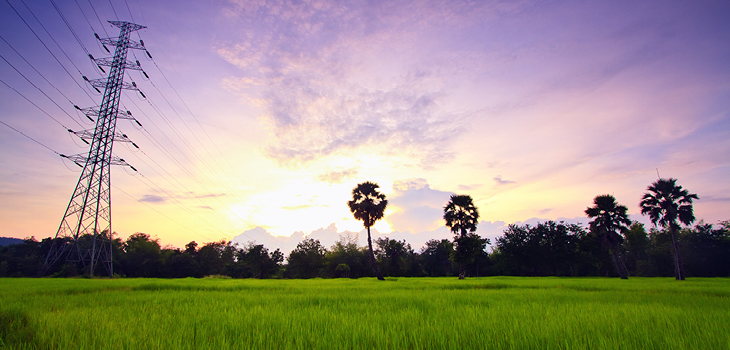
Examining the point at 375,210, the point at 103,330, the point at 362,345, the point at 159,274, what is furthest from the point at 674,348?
the point at 159,274

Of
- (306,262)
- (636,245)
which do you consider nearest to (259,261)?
(306,262)

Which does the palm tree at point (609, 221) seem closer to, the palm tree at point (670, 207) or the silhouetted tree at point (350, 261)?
the palm tree at point (670, 207)

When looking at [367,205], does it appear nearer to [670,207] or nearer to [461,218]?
[461,218]

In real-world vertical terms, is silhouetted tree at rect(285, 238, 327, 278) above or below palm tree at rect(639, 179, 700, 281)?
below

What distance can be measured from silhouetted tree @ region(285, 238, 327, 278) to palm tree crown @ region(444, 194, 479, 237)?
3547 centimetres

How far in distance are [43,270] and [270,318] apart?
39205mm

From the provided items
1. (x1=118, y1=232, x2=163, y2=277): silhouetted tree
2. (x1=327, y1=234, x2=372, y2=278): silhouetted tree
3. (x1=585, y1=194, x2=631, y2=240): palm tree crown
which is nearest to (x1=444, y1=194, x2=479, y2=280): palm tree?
(x1=585, y1=194, x2=631, y2=240): palm tree crown

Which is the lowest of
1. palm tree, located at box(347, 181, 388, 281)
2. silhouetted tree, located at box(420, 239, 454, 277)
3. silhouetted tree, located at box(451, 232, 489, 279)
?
silhouetted tree, located at box(420, 239, 454, 277)

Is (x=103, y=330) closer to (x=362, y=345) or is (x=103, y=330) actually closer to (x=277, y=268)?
(x=362, y=345)

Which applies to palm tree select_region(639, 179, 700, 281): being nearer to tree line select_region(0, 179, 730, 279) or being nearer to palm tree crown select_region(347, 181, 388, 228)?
tree line select_region(0, 179, 730, 279)

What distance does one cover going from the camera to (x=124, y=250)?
56438mm

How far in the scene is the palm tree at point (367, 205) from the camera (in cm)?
3884

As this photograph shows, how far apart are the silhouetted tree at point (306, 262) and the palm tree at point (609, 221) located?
51999 millimetres

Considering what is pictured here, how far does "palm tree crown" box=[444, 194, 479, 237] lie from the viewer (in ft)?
123
